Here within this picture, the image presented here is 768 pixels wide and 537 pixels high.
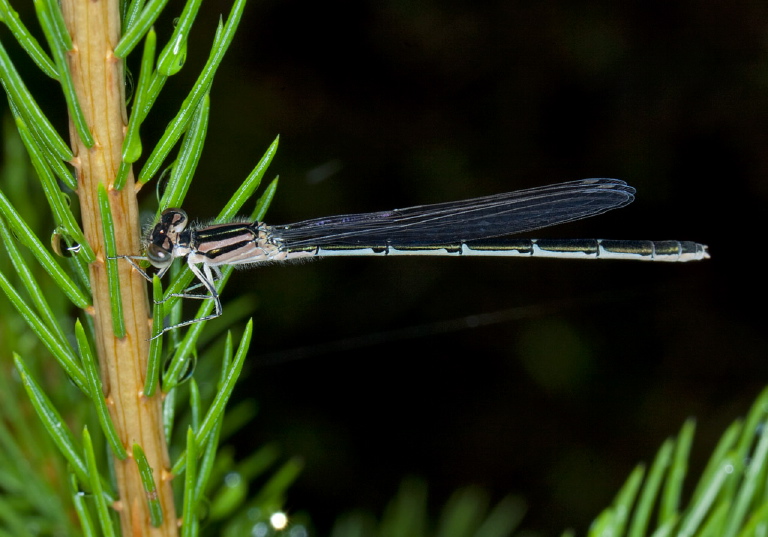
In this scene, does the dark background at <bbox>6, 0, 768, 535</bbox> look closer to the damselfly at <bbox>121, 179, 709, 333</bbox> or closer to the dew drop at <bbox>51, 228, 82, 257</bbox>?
the damselfly at <bbox>121, 179, 709, 333</bbox>

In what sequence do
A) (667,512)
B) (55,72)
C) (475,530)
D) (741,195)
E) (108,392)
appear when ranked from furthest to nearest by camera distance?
(741,195)
(475,530)
(667,512)
(108,392)
(55,72)

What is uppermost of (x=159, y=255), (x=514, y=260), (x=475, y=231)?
(x=159, y=255)

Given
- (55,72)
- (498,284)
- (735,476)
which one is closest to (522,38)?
(498,284)

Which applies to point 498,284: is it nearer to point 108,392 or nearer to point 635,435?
point 635,435

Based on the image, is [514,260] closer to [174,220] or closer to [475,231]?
[475,231]

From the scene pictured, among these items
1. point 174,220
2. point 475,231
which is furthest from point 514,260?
point 174,220

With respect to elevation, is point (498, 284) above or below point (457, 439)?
above

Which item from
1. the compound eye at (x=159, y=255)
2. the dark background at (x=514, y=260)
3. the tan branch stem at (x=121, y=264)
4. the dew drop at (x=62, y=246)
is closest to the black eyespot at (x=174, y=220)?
the compound eye at (x=159, y=255)
